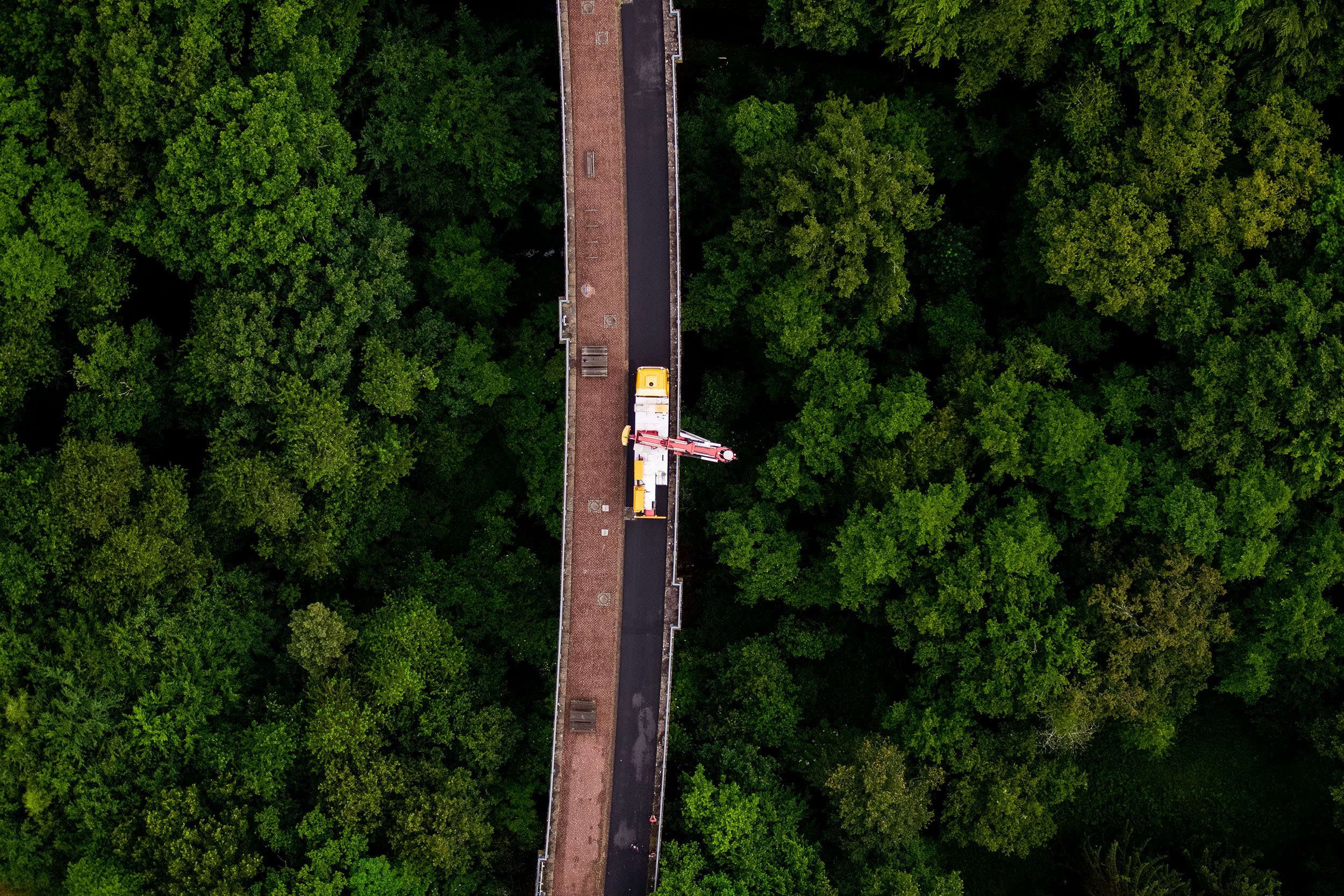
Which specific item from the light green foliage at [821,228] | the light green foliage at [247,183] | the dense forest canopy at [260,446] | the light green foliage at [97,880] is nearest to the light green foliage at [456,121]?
the dense forest canopy at [260,446]

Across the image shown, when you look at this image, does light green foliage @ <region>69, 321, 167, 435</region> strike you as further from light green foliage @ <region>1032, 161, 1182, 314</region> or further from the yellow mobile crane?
light green foliage @ <region>1032, 161, 1182, 314</region>

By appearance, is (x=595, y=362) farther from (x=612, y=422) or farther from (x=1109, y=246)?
(x=1109, y=246)

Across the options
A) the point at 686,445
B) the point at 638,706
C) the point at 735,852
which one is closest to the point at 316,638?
the point at 638,706

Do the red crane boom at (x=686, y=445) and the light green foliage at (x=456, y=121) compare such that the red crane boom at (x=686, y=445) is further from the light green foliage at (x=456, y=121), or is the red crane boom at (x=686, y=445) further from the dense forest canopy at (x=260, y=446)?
the light green foliage at (x=456, y=121)

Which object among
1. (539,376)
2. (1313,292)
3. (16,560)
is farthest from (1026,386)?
(16,560)

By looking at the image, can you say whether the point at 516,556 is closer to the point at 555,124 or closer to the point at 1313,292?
the point at 555,124

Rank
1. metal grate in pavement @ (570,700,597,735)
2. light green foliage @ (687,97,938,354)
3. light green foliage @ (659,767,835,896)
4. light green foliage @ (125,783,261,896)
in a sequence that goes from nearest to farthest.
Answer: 1. light green foliage @ (125,783,261,896)
2. light green foliage @ (659,767,835,896)
3. light green foliage @ (687,97,938,354)
4. metal grate in pavement @ (570,700,597,735)

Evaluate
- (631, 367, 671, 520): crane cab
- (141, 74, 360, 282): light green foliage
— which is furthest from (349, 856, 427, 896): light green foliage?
(141, 74, 360, 282): light green foliage
